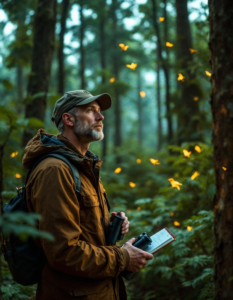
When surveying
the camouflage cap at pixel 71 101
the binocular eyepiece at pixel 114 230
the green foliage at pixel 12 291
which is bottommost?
the green foliage at pixel 12 291

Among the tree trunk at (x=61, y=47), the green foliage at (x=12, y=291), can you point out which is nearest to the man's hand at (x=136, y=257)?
the green foliage at (x=12, y=291)

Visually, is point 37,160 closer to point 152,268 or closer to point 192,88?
point 152,268

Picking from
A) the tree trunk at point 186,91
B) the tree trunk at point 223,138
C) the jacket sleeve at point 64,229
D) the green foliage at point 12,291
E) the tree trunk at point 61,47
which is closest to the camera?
the jacket sleeve at point 64,229

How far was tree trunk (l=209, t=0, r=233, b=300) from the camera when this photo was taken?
8.01ft

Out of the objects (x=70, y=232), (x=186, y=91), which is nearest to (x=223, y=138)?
(x=70, y=232)

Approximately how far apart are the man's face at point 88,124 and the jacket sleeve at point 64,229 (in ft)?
2.20

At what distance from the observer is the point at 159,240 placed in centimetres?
285

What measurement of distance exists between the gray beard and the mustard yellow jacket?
1.11 ft

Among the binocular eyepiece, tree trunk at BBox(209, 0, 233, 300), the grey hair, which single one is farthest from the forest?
the grey hair

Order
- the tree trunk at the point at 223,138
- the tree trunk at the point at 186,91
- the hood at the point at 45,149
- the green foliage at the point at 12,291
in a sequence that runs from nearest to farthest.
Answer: the tree trunk at the point at 223,138 < the hood at the point at 45,149 < the green foliage at the point at 12,291 < the tree trunk at the point at 186,91

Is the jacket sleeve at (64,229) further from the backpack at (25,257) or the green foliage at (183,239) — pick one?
the green foliage at (183,239)

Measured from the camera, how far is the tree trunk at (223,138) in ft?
8.01

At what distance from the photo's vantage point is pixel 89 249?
2363 mm

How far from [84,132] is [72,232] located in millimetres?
1183
